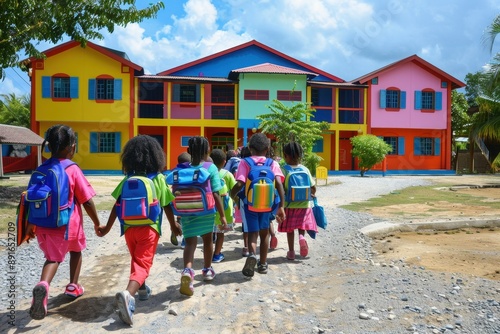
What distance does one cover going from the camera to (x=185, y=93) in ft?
86.4

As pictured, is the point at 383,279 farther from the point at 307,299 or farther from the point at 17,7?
the point at 17,7

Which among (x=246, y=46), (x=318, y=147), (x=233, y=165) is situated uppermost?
(x=246, y=46)

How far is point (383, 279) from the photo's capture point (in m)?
4.64

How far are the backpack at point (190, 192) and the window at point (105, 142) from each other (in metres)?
22.3

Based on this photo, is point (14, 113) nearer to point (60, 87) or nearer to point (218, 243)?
point (60, 87)

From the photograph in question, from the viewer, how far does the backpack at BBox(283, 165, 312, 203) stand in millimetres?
5656

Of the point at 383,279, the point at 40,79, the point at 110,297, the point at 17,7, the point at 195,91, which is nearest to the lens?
the point at 110,297

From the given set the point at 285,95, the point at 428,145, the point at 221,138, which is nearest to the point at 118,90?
the point at 221,138

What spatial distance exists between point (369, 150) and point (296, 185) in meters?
18.5

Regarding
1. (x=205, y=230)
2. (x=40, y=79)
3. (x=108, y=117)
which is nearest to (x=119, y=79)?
(x=108, y=117)

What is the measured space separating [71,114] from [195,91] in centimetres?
661

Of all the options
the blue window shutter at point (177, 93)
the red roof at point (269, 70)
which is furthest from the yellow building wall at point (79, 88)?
the red roof at point (269, 70)

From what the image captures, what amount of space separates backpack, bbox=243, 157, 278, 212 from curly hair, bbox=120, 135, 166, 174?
116 centimetres

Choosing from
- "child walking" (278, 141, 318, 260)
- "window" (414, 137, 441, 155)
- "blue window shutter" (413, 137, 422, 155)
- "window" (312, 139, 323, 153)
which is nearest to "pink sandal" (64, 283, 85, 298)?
"child walking" (278, 141, 318, 260)
